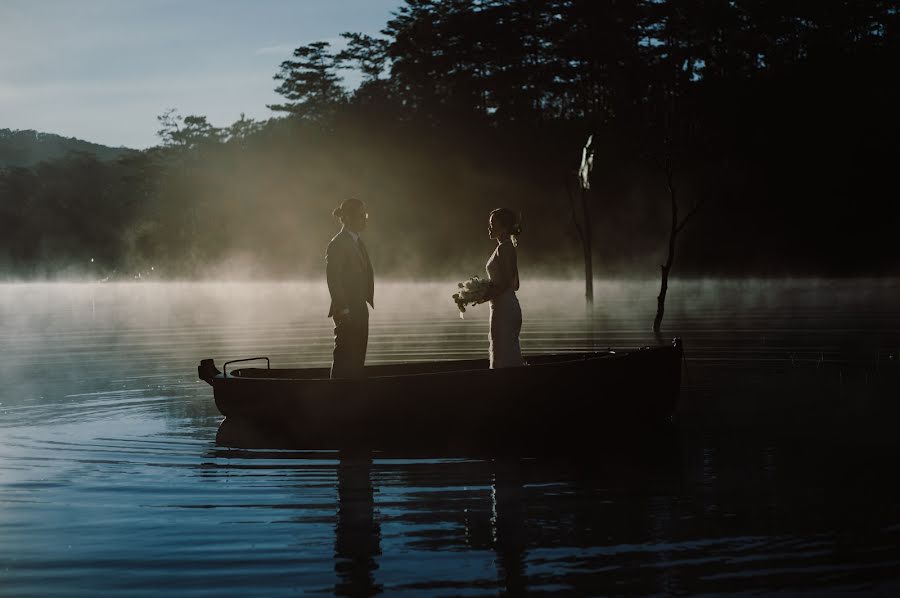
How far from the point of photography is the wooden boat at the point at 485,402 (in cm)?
998

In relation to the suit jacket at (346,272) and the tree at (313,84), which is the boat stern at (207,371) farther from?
the tree at (313,84)

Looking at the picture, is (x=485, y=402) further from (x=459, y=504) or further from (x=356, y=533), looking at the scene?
(x=356, y=533)

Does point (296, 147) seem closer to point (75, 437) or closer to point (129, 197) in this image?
point (129, 197)

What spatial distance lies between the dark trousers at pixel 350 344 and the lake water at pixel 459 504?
1.18 metres

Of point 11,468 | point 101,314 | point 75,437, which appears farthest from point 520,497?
point 101,314

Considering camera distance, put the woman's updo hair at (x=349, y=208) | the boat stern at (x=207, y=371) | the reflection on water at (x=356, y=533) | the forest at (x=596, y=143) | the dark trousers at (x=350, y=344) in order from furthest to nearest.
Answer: the forest at (x=596, y=143), the boat stern at (x=207, y=371), the dark trousers at (x=350, y=344), the woman's updo hair at (x=349, y=208), the reflection on water at (x=356, y=533)

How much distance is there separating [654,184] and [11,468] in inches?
1779

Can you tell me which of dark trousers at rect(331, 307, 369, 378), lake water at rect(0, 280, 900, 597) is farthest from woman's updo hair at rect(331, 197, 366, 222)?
lake water at rect(0, 280, 900, 597)

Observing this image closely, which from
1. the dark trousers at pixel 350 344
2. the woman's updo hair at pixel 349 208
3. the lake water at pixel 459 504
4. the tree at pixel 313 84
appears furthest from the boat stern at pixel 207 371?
the tree at pixel 313 84

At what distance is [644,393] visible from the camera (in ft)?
34.0

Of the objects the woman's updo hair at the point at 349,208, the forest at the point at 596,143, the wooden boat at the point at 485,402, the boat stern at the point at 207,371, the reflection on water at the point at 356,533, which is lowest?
the reflection on water at the point at 356,533

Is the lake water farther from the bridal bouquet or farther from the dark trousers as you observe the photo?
the bridal bouquet

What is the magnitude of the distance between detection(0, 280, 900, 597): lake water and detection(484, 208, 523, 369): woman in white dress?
1.57 metres

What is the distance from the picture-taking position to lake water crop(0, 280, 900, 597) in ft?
18.5
